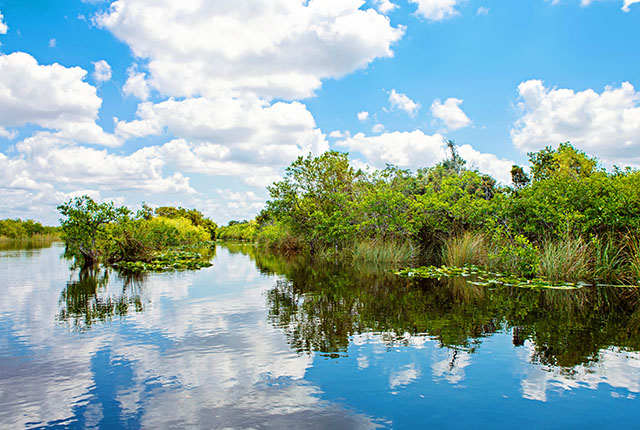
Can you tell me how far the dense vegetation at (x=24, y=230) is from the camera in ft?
224

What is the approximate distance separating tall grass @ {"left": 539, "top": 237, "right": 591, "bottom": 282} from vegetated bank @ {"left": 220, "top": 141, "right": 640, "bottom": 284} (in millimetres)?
31

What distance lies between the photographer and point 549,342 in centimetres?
633

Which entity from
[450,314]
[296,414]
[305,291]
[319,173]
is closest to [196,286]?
[305,291]

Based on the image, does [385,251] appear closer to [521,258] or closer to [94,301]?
[521,258]

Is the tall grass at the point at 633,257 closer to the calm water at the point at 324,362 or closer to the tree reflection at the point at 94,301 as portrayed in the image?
the calm water at the point at 324,362

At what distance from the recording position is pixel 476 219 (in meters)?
18.1

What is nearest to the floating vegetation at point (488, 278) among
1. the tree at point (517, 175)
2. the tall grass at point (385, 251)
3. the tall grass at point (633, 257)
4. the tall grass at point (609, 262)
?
the tall grass at point (633, 257)

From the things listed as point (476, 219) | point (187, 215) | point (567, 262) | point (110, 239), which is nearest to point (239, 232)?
point (187, 215)

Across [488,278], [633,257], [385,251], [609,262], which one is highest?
[633,257]

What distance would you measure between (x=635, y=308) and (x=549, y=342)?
415 centimetres

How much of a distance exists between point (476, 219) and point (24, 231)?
8083 centimetres

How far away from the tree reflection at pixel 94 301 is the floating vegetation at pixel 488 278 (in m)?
9.16

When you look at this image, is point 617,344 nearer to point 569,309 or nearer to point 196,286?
point 569,309

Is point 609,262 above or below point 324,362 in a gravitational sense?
above
